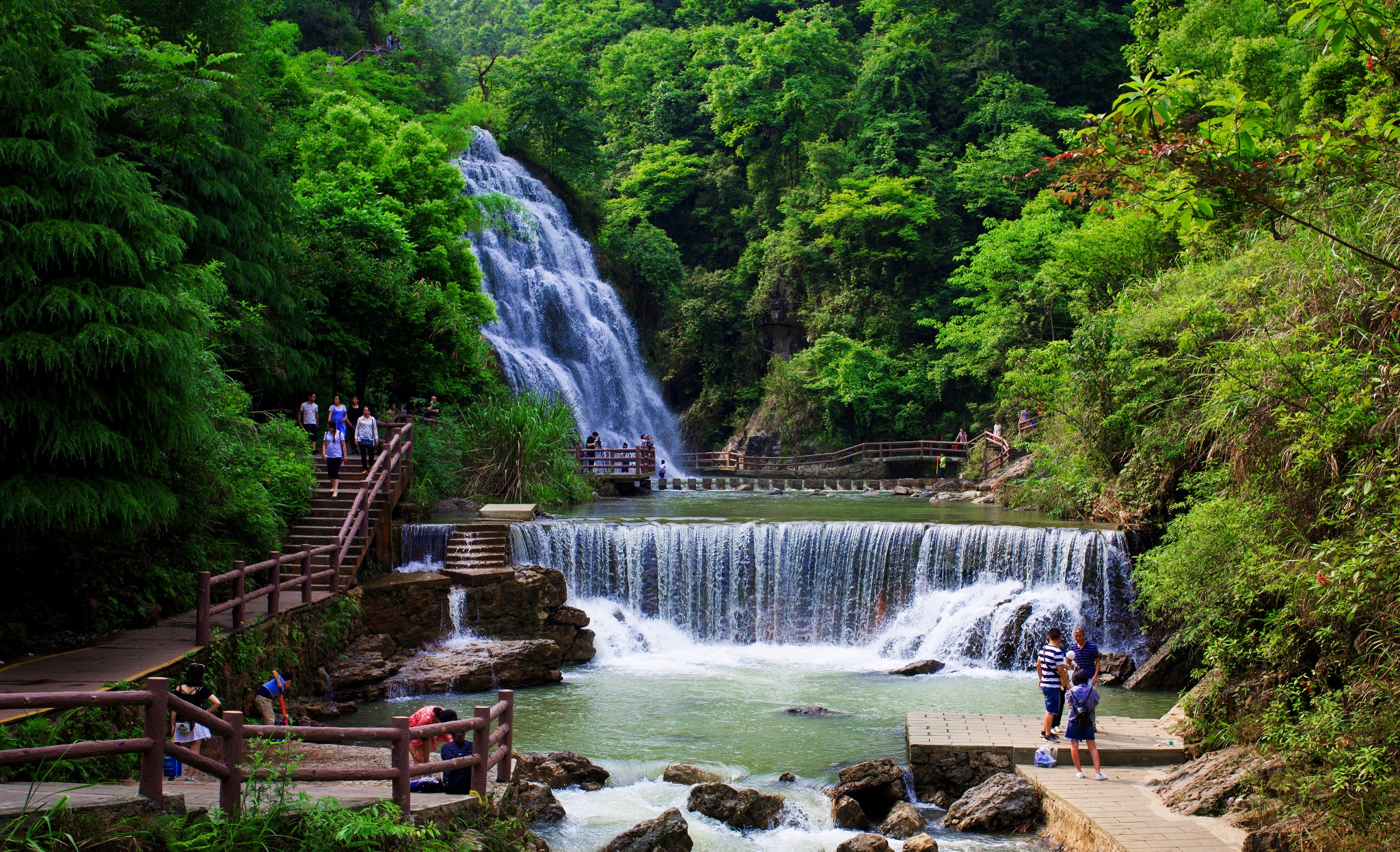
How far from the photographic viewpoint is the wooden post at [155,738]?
5.39 metres

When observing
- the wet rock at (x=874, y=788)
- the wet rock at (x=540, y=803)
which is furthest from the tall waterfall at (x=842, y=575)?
the wet rock at (x=540, y=803)

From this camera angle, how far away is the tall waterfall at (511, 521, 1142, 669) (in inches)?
619

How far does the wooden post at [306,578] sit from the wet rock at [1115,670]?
10.3m

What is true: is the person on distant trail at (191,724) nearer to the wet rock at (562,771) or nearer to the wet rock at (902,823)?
the wet rock at (562,771)

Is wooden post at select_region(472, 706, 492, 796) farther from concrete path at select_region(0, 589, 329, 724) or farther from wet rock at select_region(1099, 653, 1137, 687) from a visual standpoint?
wet rock at select_region(1099, 653, 1137, 687)

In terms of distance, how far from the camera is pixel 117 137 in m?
14.1

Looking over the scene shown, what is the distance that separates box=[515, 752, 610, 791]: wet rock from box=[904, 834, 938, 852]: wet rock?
3.09 meters

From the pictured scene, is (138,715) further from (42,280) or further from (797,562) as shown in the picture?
(797,562)

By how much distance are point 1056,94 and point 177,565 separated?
121 feet

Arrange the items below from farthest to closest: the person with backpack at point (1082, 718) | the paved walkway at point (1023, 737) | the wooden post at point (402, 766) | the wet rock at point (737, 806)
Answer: the paved walkway at point (1023, 737) → the wet rock at point (737, 806) → the person with backpack at point (1082, 718) → the wooden post at point (402, 766)

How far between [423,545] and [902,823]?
10105 millimetres

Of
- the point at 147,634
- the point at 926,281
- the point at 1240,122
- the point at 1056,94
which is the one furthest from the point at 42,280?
the point at 1056,94

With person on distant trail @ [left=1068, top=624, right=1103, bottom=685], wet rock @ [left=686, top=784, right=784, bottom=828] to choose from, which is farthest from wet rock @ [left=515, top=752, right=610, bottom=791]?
person on distant trail @ [left=1068, top=624, right=1103, bottom=685]

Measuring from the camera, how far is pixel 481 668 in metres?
13.2
